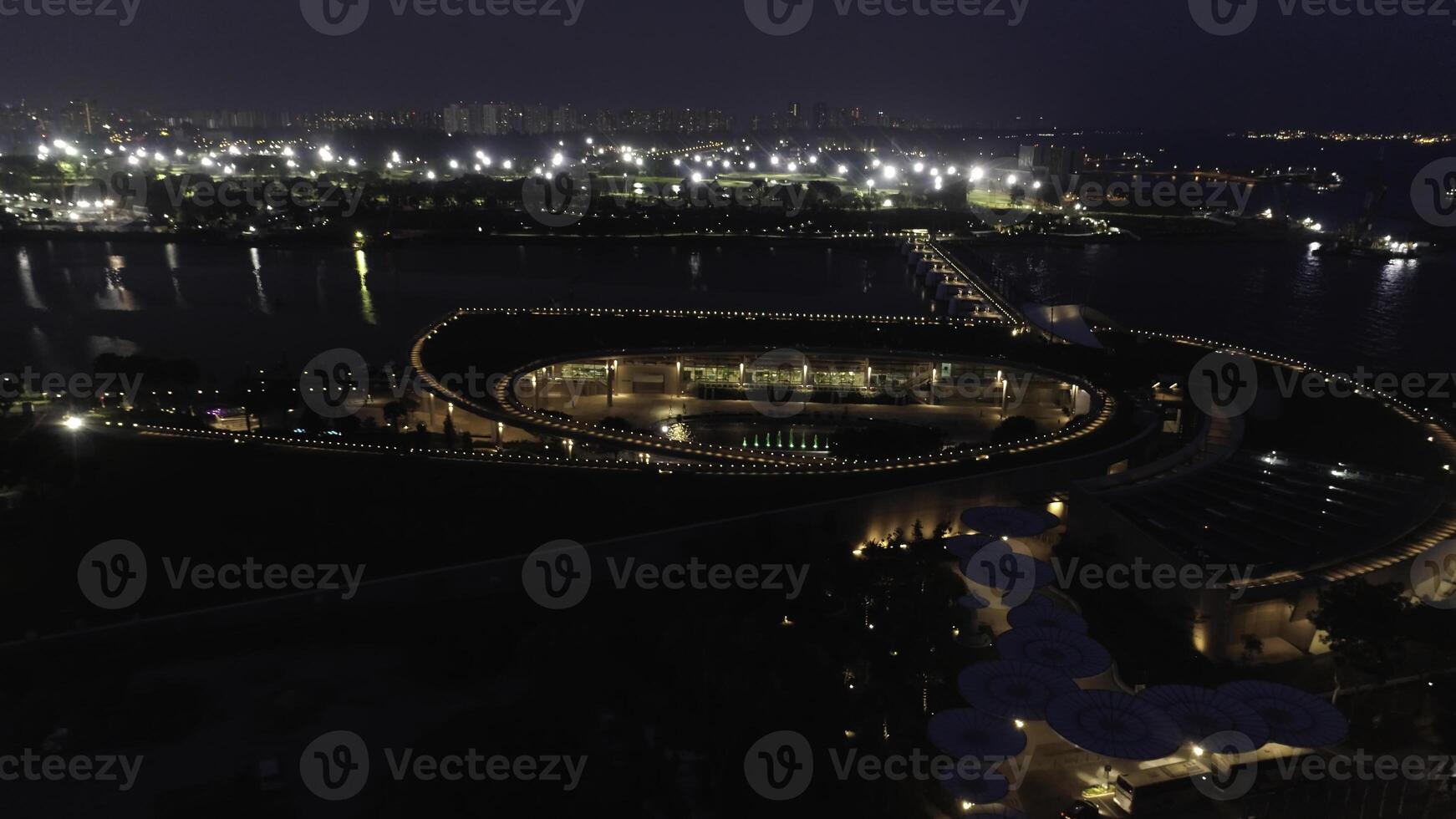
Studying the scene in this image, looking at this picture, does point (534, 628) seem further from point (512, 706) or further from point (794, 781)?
point (794, 781)

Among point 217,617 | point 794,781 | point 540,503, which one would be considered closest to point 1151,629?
point 794,781

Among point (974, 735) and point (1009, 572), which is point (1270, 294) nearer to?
point (1009, 572)

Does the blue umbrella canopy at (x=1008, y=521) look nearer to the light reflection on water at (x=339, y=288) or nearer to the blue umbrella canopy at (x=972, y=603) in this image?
the blue umbrella canopy at (x=972, y=603)

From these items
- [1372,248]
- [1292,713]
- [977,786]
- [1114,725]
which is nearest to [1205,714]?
[1292,713]

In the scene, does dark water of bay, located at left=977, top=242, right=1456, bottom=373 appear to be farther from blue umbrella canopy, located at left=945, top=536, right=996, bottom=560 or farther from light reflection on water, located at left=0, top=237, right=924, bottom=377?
blue umbrella canopy, located at left=945, top=536, right=996, bottom=560

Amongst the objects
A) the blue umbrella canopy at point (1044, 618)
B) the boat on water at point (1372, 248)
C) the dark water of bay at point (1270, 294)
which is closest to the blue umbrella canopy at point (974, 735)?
the blue umbrella canopy at point (1044, 618)

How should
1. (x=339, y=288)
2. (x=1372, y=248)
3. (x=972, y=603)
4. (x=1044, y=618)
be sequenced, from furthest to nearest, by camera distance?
(x=1372, y=248) < (x=339, y=288) < (x=972, y=603) < (x=1044, y=618)
